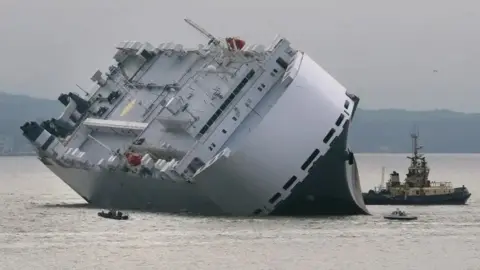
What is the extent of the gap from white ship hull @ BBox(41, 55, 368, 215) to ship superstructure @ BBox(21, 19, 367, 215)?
0.06 m

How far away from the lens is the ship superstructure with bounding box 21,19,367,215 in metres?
65.9

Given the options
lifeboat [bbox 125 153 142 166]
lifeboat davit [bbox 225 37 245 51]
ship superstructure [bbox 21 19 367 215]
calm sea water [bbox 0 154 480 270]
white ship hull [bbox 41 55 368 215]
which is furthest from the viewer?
lifeboat davit [bbox 225 37 245 51]

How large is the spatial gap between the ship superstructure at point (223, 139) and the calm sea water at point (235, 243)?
149cm

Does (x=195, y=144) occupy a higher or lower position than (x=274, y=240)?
higher

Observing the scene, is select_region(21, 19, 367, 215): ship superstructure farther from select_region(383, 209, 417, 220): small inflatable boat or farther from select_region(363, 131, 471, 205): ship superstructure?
select_region(363, 131, 471, 205): ship superstructure

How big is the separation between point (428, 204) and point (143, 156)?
111 feet

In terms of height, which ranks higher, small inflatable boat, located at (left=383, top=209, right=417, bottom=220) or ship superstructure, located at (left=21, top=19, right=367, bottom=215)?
ship superstructure, located at (left=21, top=19, right=367, bottom=215)

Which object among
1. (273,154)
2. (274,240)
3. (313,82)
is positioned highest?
(313,82)

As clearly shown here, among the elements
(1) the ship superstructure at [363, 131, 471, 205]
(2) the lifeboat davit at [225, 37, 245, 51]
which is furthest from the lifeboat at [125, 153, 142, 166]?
(1) the ship superstructure at [363, 131, 471, 205]

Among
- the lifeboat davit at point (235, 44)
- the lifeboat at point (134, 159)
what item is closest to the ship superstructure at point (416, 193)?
the lifeboat davit at point (235, 44)

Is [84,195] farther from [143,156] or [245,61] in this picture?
[245,61]

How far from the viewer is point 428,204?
9875cm

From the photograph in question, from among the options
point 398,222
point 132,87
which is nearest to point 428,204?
point 398,222

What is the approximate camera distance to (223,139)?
223 ft
